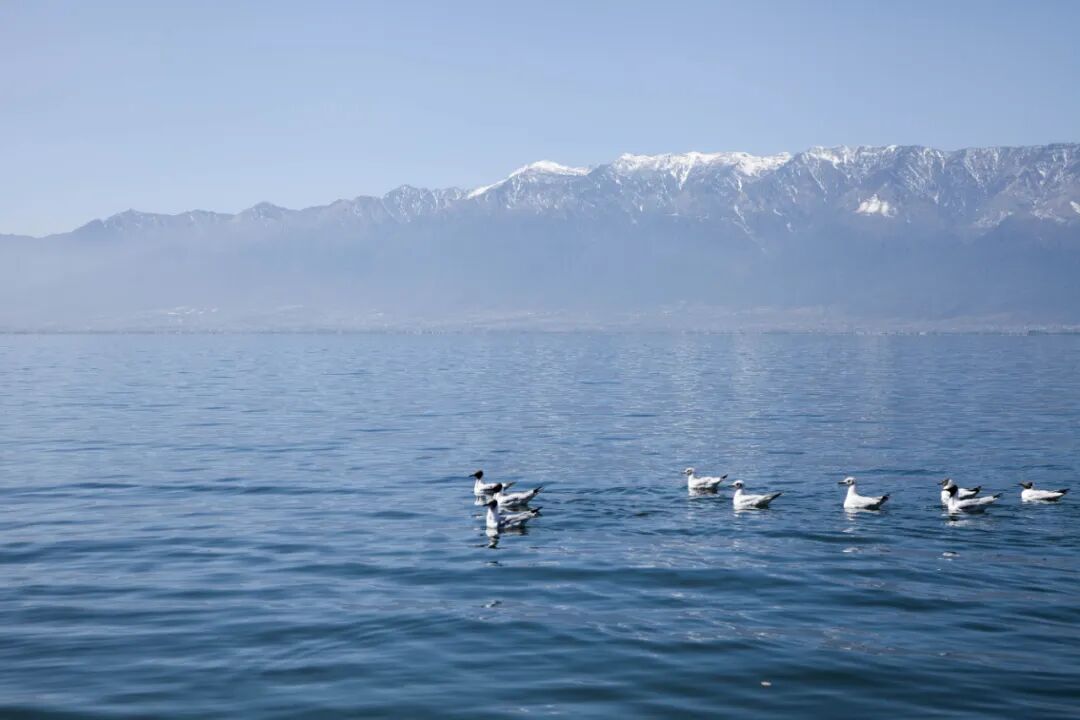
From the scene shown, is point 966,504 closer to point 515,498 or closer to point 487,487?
point 515,498

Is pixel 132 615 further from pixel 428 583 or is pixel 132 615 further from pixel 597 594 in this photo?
pixel 597 594

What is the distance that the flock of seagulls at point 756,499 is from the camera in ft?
99.9

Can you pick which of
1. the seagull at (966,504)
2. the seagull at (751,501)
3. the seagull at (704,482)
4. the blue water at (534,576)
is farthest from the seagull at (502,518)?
the seagull at (966,504)

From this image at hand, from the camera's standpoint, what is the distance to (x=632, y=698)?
16.4 m

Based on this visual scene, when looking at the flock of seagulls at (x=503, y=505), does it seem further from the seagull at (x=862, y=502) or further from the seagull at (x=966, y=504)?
the seagull at (x=966, y=504)

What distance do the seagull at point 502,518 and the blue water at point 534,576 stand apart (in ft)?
2.23

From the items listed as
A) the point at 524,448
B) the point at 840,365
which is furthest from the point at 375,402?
the point at 840,365

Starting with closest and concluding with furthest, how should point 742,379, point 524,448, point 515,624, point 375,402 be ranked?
point 515,624, point 524,448, point 375,402, point 742,379

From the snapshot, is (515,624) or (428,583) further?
(428,583)

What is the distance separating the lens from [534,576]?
24438 millimetres

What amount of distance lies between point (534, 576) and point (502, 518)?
591cm

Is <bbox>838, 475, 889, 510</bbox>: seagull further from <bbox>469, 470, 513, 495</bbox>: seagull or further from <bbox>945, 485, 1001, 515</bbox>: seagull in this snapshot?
<bbox>469, 470, 513, 495</bbox>: seagull

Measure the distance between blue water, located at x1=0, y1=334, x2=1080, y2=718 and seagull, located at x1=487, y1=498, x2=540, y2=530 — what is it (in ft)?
2.23

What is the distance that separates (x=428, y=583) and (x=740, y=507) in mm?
12558
